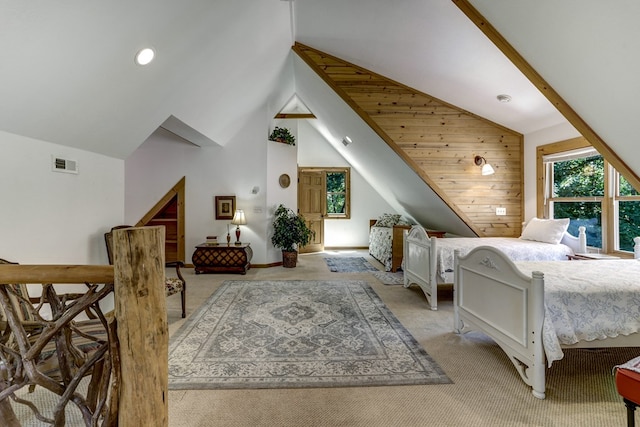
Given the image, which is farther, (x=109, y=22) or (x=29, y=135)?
(x=29, y=135)

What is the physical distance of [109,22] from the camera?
1939 mm

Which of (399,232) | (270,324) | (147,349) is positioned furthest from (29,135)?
(399,232)

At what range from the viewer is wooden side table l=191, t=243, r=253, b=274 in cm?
518

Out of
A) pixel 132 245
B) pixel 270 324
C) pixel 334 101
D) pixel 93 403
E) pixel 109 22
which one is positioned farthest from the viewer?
pixel 334 101

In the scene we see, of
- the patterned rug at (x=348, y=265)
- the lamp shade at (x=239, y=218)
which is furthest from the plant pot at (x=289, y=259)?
the lamp shade at (x=239, y=218)

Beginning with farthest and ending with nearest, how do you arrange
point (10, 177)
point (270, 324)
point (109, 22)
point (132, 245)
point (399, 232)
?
point (399, 232), point (270, 324), point (10, 177), point (109, 22), point (132, 245)

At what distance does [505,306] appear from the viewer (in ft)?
7.07

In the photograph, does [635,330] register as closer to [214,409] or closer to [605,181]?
[605,181]

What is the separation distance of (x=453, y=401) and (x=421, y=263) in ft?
6.97

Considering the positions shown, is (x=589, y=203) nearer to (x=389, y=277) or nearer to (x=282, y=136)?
(x=389, y=277)

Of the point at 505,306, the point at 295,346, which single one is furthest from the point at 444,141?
the point at 295,346

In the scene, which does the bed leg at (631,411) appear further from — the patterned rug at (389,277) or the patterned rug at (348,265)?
the patterned rug at (348,265)

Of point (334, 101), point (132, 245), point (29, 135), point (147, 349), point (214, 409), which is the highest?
point (334, 101)

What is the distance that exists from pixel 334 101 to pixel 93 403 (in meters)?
4.36
